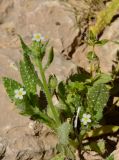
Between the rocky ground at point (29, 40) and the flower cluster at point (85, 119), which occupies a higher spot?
the rocky ground at point (29, 40)

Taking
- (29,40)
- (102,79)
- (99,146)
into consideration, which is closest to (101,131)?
(99,146)

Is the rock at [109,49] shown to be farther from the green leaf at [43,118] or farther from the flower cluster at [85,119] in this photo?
the green leaf at [43,118]

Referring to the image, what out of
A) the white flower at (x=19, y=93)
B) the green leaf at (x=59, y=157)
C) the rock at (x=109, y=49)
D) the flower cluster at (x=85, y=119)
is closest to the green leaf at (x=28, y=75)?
the white flower at (x=19, y=93)

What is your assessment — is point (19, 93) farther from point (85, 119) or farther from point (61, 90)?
point (85, 119)

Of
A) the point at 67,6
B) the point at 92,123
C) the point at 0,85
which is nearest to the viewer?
the point at 92,123

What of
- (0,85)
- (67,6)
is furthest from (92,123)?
(67,6)

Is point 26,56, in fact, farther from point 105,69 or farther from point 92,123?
point 105,69
